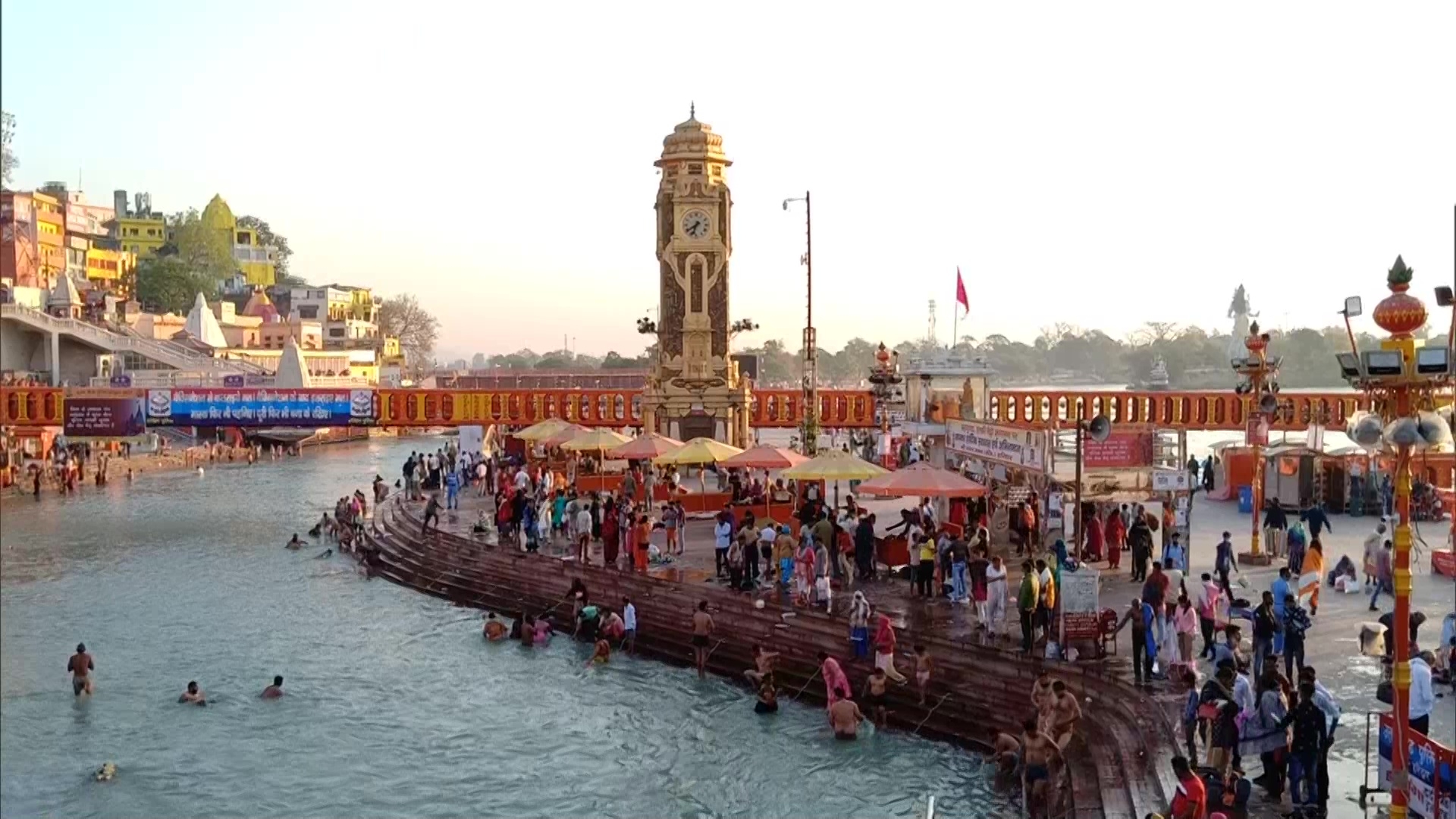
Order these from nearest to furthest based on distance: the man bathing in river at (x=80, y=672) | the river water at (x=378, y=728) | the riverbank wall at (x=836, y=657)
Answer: the riverbank wall at (x=836, y=657) → the river water at (x=378, y=728) → the man bathing in river at (x=80, y=672)

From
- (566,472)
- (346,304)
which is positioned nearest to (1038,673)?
(566,472)

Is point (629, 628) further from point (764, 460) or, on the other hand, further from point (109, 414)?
point (109, 414)

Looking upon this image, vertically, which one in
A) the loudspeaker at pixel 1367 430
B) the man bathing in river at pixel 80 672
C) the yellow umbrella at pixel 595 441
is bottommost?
the man bathing in river at pixel 80 672

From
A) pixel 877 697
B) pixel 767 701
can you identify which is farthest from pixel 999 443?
pixel 767 701

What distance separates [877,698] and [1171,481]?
5.92 meters

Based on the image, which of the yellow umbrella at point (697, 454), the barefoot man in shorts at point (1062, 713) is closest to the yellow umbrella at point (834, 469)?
the yellow umbrella at point (697, 454)

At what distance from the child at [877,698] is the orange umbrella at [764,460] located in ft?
24.3

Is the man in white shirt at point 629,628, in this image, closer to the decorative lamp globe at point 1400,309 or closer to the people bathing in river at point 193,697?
the people bathing in river at point 193,697

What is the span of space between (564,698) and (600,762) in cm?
258

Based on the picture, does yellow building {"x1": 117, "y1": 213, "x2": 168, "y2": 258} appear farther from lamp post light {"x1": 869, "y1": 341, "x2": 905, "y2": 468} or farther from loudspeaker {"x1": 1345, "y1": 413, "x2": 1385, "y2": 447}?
loudspeaker {"x1": 1345, "y1": 413, "x2": 1385, "y2": 447}

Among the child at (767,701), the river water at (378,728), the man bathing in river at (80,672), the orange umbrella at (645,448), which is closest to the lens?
the river water at (378,728)

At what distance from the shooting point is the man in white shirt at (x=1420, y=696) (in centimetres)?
1077

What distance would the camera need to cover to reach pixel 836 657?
16656 millimetres

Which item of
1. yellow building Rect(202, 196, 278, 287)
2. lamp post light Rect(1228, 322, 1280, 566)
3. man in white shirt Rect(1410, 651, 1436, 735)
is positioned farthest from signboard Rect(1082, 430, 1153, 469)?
yellow building Rect(202, 196, 278, 287)
